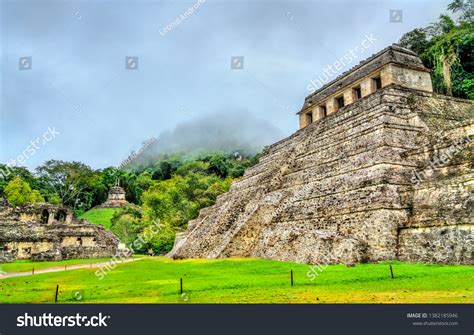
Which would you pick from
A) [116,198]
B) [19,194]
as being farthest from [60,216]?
[116,198]

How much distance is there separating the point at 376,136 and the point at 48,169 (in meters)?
53.0

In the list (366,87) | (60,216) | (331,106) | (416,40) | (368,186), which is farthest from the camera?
(60,216)

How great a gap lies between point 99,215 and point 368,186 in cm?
5115

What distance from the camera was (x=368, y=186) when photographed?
14.0 meters

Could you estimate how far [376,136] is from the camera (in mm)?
15961

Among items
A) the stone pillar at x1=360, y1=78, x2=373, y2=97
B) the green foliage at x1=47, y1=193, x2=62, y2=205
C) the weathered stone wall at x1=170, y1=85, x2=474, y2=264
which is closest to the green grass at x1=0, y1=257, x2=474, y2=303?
the weathered stone wall at x1=170, y1=85, x2=474, y2=264

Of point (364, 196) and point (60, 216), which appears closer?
point (364, 196)

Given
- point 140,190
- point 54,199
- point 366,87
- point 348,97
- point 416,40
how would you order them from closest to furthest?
point 366,87 → point 348,97 → point 416,40 → point 54,199 → point 140,190

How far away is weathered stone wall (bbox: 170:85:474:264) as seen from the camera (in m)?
11.9

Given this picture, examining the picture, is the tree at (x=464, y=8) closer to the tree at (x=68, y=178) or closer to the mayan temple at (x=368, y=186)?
the mayan temple at (x=368, y=186)

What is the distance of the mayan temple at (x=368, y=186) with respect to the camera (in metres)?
12.0

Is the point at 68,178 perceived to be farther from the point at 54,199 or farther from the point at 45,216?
the point at 45,216

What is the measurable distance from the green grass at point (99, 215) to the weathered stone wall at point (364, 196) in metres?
35.9
